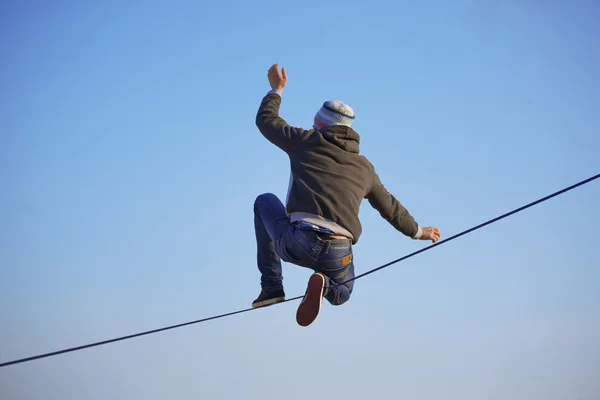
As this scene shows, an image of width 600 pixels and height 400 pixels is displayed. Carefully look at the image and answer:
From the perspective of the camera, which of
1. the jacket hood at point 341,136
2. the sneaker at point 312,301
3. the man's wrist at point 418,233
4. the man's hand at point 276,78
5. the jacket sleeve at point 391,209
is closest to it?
Result: the sneaker at point 312,301

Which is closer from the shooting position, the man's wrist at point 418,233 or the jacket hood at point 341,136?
the jacket hood at point 341,136

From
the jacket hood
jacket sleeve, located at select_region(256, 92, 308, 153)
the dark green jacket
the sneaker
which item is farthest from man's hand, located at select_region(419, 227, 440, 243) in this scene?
jacket sleeve, located at select_region(256, 92, 308, 153)

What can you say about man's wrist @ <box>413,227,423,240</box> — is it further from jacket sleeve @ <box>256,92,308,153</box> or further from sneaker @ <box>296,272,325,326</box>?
jacket sleeve @ <box>256,92,308,153</box>

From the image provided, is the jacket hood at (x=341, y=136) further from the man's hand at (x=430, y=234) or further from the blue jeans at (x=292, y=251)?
the man's hand at (x=430, y=234)

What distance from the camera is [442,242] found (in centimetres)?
670

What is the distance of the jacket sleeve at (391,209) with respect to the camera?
6973mm

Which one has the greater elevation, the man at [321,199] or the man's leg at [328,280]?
the man at [321,199]

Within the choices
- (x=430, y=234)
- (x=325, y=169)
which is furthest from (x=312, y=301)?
(x=430, y=234)

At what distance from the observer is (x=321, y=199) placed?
6516mm

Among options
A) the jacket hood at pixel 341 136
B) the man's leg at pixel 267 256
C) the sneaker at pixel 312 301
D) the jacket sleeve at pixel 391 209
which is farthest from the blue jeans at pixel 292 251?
the jacket hood at pixel 341 136

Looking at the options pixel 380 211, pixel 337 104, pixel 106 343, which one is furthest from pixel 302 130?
pixel 106 343

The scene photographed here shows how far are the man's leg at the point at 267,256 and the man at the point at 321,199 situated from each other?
0.03m

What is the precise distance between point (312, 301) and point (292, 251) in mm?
425

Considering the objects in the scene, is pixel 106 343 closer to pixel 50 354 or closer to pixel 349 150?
pixel 50 354
